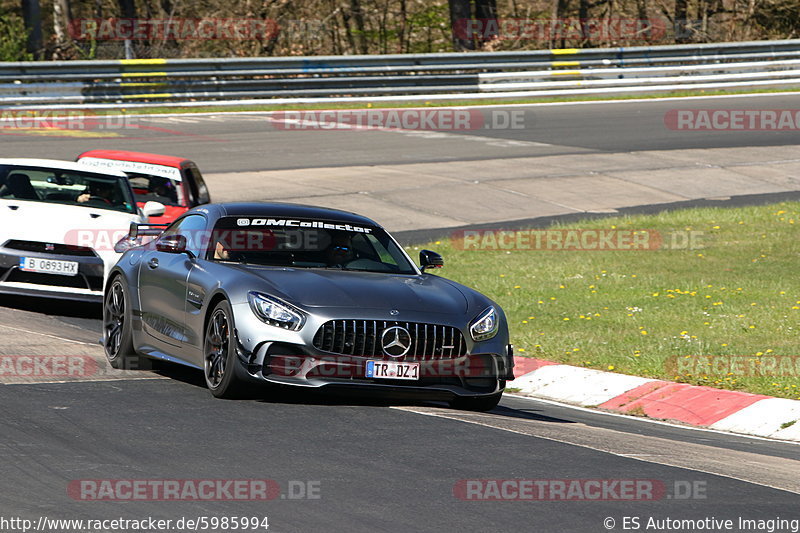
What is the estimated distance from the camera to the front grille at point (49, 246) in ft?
41.2

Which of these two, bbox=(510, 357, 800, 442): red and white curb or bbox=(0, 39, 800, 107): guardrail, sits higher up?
bbox=(0, 39, 800, 107): guardrail

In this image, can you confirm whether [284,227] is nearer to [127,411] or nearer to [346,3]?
[127,411]

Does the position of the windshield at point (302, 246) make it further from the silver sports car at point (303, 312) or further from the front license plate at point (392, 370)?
the front license plate at point (392, 370)

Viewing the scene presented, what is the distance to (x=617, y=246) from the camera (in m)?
17.6

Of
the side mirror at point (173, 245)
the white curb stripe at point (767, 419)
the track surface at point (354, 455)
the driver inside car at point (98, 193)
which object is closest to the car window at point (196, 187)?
the driver inside car at point (98, 193)

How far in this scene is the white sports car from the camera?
1249cm

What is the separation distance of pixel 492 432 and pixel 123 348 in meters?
3.44

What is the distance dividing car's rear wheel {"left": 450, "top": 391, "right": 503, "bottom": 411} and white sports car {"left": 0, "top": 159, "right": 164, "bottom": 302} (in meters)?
5.00

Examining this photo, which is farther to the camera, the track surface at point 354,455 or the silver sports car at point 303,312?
the silver sports car at point 303,312

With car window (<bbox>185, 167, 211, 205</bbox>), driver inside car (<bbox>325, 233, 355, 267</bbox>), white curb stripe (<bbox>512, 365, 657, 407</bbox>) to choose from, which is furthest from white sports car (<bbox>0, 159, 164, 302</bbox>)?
white curb stripe (<bbox>512, 365, 657, 407</bbox>)

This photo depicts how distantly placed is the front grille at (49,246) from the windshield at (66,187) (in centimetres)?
101

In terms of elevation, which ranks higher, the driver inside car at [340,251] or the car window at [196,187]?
the driver inside car at [340,251]

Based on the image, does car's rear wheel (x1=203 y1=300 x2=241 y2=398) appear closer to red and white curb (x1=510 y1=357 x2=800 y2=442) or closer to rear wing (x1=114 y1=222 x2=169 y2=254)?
rear wing (x1=114 y1=222 x2=169 y2=254)

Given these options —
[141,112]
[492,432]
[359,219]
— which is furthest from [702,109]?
[492,432]
